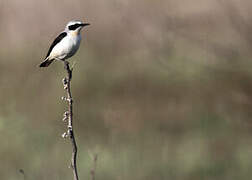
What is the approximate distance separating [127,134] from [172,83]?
1.54 metres

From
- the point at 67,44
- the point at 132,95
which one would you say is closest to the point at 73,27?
the point at 67,44

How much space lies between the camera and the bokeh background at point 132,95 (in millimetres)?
6730

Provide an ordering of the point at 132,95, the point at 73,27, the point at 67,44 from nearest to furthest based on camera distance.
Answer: the point at 67,44 < the point at 73,27 < the point at 132,95

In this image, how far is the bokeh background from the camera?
22.1ft

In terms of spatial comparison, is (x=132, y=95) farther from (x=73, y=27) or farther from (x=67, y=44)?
(x=67, y=44)

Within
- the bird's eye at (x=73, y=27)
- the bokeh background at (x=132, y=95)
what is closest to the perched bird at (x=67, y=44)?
the bird's eye at (x=73, y=27)

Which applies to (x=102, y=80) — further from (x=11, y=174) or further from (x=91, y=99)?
(x=11, y=174)

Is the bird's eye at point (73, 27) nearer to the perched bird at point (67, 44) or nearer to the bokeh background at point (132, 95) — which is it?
the perched bird at point (67, 44)

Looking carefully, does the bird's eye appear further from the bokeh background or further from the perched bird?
the bokeh background

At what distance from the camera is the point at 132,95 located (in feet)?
28.0

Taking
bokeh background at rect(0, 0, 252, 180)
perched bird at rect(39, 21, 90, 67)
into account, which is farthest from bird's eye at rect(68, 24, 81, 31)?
bokeh background at rect(0, 0, 252, 180)

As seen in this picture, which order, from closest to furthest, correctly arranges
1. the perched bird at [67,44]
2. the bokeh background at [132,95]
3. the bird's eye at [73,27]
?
the perched bird at [67,44], the bird's eye at [73,27], the bokeh background at [132,95]

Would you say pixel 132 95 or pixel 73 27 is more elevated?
pixel 73 27

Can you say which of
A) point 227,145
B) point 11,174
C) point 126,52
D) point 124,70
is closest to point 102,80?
point 124,70
